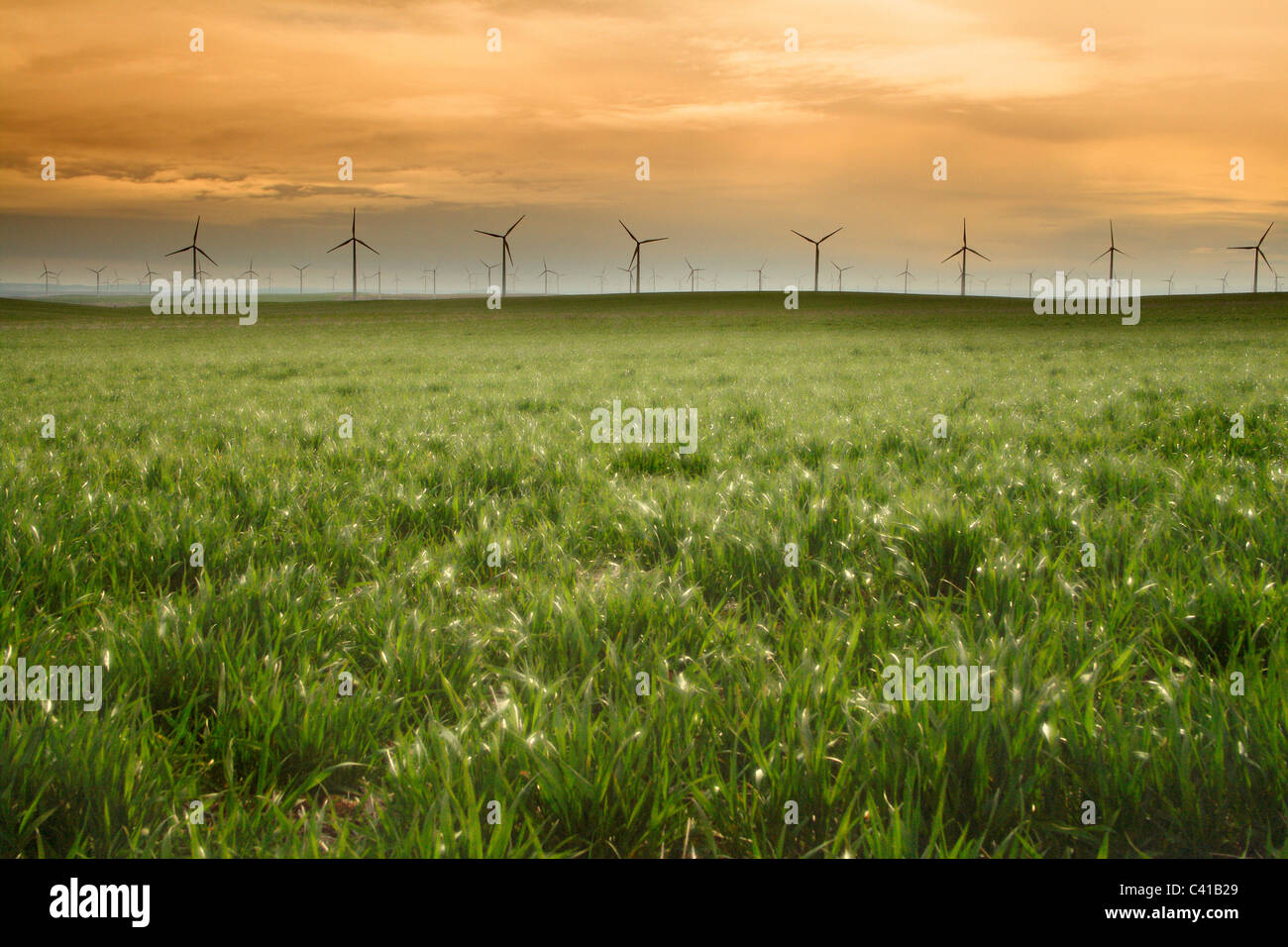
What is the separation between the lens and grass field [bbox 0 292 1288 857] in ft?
6.99

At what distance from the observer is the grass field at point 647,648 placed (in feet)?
6.99

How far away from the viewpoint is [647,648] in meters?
3.15

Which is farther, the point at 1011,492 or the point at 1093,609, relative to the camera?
the point at 1011,492

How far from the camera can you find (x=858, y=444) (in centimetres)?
789
